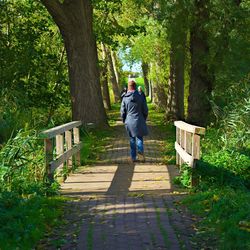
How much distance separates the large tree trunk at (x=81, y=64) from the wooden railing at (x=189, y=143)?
7686 mm

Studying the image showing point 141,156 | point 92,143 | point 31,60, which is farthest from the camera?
point 31,60

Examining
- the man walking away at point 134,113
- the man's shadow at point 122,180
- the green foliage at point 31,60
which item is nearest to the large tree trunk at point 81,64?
the green foliage at point 31,60

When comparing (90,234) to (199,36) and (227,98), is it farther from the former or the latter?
(199,36)

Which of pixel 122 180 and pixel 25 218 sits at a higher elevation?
pixel 25 218

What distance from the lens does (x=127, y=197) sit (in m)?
9.31

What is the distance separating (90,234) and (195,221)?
1480 mm

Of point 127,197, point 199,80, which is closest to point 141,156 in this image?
point 127,197

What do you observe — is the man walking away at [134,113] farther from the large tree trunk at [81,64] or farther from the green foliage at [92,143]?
the large tree trunk at [81,64]

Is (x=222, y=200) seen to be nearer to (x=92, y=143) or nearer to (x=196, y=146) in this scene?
(x=196, y=146)

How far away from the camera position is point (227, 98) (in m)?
17.5

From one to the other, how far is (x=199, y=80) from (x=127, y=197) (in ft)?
39.3

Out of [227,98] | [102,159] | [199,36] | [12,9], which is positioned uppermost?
[12,9]

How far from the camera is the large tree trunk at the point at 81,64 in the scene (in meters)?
20.1

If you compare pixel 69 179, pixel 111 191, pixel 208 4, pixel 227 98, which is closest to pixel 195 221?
pixel 111 191
